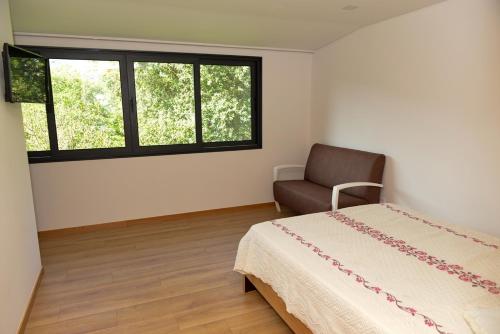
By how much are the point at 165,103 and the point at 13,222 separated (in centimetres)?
217

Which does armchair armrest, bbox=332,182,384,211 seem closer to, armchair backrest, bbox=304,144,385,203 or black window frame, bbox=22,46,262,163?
armchair backrest, bbox=304,144,385,203

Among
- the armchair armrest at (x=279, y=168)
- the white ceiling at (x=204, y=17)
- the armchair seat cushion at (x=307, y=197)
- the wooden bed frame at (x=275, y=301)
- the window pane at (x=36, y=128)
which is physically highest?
the white ceiling at (x=204, y=17)

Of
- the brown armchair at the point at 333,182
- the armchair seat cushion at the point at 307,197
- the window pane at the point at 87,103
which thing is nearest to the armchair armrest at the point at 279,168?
the brown armchair at the point at 333,182

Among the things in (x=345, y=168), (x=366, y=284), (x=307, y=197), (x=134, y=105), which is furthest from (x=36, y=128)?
(x=366, y=284)

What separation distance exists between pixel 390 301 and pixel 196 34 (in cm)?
316

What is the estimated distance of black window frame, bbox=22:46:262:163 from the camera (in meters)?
3.45

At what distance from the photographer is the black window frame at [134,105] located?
3445 millimetres

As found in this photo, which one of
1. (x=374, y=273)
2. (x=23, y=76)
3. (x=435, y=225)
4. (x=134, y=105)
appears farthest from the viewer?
(x=134, y=105)

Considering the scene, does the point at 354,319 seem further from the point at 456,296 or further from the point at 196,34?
the point at 196,34

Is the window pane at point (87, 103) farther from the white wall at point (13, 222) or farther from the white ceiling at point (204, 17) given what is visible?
the white wall at point (13, 222)

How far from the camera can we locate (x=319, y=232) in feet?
7.49

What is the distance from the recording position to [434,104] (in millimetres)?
2887

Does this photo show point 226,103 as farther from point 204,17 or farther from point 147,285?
point 147,285

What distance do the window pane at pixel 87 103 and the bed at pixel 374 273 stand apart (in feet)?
7.41
